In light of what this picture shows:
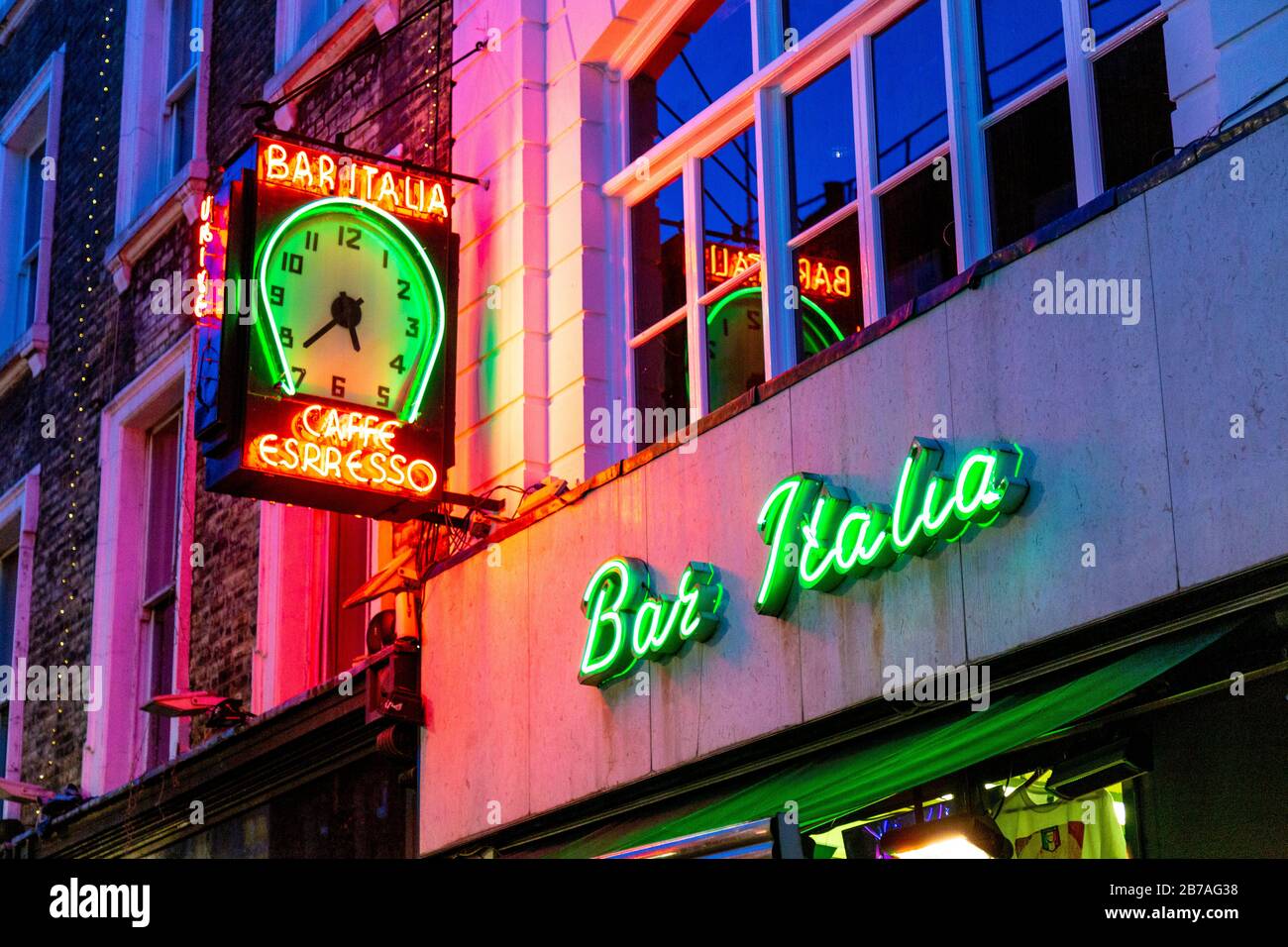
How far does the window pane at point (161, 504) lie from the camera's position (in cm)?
1506

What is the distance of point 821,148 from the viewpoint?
31.0 feet

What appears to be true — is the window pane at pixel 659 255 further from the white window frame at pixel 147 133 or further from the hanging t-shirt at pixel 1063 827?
the white window frame at pixel 147 133

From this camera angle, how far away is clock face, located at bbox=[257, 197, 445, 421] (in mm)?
10211

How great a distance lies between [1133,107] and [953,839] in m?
2.88

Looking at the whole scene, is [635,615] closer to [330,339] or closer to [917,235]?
[917,235]

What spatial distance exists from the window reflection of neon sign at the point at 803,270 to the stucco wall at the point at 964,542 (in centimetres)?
88

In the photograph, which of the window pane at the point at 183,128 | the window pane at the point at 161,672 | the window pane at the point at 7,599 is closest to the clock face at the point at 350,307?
the window pane at the point at 161,672

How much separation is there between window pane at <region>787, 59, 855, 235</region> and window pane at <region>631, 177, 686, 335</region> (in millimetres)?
1011

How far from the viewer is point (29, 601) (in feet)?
54.5

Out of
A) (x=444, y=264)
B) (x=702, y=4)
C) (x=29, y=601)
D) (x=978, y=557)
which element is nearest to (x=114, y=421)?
(x=29, y=601)

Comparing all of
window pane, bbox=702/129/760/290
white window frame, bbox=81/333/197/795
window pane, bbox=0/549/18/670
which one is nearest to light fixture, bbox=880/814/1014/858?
window pane, bbox=702/129/760/290
